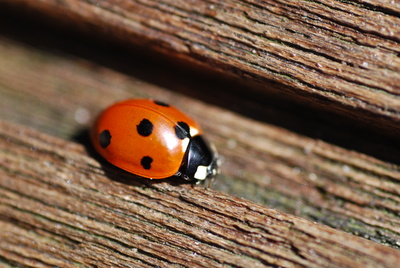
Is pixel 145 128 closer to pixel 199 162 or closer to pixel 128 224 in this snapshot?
pixel 199 162

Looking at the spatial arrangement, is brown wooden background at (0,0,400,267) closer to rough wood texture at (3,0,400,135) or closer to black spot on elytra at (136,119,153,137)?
rough wood texture at (3,0,400,135)

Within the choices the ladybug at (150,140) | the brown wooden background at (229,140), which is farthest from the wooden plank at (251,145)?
the ladybug at (150,140)

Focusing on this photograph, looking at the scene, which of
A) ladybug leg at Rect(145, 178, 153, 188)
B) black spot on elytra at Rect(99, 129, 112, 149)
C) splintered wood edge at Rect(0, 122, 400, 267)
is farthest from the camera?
black spot on elytra at Rect(99, 129, 112, 149)

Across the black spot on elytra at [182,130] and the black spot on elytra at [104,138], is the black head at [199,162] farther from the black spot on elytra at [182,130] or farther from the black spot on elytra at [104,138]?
the black spot on elytra at [104,138]

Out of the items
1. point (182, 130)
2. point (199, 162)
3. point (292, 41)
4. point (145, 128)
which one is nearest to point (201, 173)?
point (199, 162)

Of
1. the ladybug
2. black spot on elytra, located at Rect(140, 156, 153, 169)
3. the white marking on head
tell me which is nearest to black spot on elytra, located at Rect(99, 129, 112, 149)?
the ladybug

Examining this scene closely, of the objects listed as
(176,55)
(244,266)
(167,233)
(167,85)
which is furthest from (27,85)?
(244,266)
